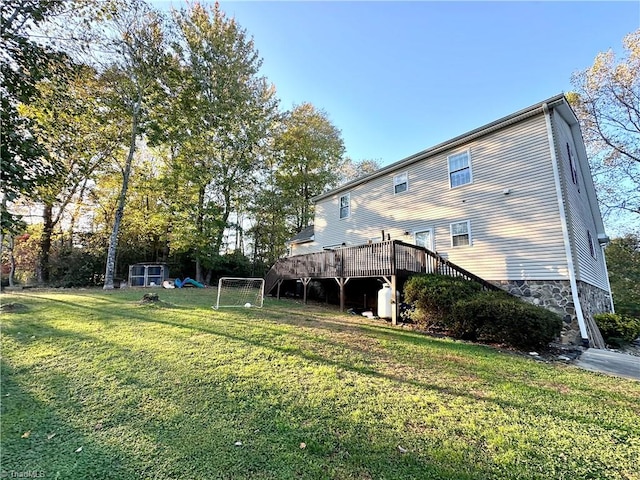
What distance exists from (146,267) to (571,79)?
26.3 m

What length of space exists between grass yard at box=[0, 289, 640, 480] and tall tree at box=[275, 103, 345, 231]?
19791 mm

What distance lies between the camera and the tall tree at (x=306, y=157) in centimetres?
2394

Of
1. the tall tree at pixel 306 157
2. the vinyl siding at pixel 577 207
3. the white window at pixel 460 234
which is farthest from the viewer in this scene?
the tall tree at pixel 306 157

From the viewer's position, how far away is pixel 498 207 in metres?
9.49

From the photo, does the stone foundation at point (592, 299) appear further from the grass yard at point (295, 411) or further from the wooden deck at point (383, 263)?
the grass yard at point (295, 411)

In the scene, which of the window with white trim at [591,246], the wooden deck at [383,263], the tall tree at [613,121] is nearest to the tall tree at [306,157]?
the wooden deck at [383,263]

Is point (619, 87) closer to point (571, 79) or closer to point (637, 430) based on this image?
point (571, 79)

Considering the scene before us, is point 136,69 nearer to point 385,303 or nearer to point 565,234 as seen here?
point 385,303

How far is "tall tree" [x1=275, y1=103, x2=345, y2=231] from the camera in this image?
942 inches

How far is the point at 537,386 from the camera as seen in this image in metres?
4.06

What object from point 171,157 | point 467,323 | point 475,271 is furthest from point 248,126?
point 467,323

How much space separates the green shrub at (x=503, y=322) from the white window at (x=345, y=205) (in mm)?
8948

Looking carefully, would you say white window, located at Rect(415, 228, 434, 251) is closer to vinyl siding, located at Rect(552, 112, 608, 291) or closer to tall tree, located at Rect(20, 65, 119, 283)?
vinyl siding, located at Rect(552, 112, 608, 291)

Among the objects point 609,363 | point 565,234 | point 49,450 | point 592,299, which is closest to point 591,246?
point 592,299
